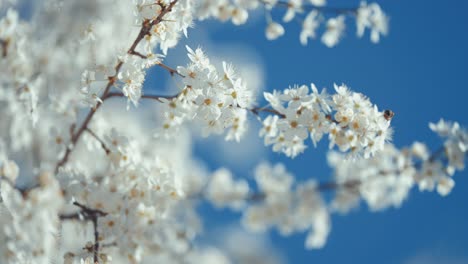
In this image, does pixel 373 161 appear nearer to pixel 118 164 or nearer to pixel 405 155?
pixel 405 155

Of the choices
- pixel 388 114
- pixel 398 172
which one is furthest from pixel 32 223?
pixel 398 172

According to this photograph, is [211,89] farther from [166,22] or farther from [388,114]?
[388,114]

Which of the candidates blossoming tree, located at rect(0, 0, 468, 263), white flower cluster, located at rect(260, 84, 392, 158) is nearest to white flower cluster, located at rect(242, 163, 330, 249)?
blossoming tree, located at rect(0, 0, 468, 263)

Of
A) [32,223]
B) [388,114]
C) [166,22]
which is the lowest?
[32,223]

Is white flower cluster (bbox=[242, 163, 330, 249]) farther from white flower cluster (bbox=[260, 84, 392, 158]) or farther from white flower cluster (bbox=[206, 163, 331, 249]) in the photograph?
white flower cluster (bbox=[260, 84, 392, 158])

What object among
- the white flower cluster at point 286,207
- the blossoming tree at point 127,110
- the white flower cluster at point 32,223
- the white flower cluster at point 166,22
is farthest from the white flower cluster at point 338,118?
the white flower cluster at point 286,207
